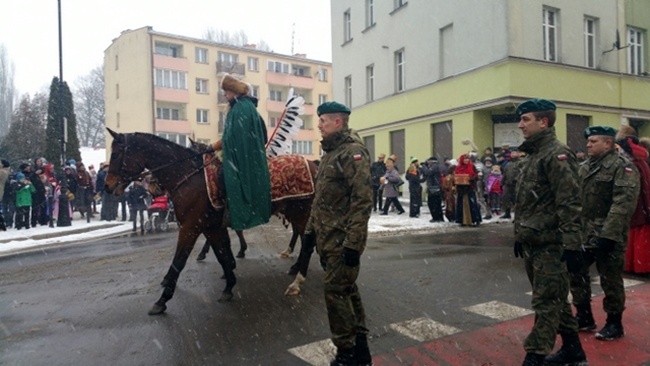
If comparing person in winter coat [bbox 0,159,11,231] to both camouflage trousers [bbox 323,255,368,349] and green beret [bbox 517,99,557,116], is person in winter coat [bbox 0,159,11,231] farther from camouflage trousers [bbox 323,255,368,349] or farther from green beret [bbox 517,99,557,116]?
green beret [bbox 517,99,557,116]

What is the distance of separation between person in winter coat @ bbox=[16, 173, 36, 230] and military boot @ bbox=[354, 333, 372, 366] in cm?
1265

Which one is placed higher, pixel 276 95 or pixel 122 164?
pixel 276 95

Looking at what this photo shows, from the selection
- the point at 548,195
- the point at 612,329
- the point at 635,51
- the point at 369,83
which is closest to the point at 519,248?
the point at 548,195

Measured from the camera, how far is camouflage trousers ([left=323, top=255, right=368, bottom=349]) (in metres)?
3.72

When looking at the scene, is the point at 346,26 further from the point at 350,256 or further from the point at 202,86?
the point at 350,256

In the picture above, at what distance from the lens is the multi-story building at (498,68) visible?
17.6 m

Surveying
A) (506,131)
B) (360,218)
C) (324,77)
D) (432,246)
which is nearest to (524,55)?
(506,131)

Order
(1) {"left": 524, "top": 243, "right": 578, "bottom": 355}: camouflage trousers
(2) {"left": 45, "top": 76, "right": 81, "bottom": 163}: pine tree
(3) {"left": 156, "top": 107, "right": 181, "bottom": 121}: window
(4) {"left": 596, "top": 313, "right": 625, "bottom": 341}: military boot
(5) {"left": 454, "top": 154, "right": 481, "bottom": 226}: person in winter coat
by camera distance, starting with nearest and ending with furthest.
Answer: (1) {"left": 524, "top": 243, "right": 578, "bottom": 355}: camouflage trousers → (4) {"left": 596, "top": 313, "right": 625, "bottom": 341}: military boot → (5) {"left": 454, "top": 154, "right": 481, "bottom": 226}: person in winter coat → (2) {"left": 45, "top": 76, "right": 81, "bottom": 163}: pine tree → (3) {"left": 156, "top": 107, "right": 181, "bottom": 121}: window

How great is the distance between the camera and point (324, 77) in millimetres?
58094

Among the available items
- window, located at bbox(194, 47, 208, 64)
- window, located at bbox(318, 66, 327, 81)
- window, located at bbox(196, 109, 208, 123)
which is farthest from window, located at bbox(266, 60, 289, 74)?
window, located at bbox(196, 109, 208, 123)

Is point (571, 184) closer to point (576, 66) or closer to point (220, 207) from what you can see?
point (220, 207)

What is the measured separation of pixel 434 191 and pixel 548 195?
413 inches

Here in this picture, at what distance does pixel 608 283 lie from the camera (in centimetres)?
455

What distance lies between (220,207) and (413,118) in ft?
57.0
